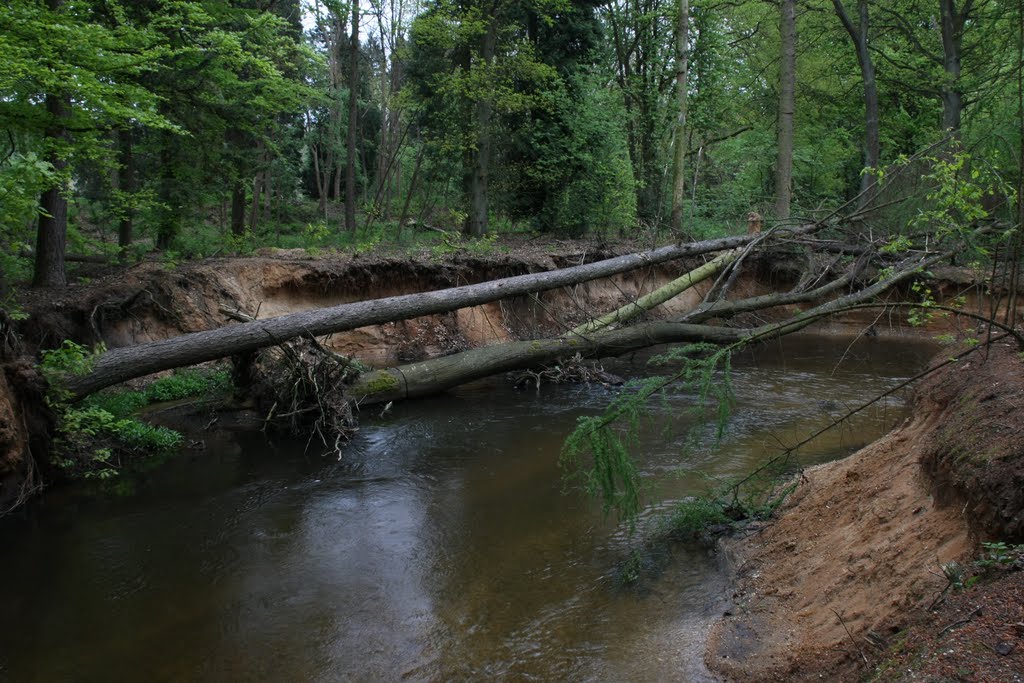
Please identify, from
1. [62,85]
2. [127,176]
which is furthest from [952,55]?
[127,176]

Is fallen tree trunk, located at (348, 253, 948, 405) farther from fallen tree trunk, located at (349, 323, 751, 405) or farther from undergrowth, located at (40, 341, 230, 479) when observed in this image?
undergrowth, located at (40, 341, 230, 479)

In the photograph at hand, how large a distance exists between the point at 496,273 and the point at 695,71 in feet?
40.2

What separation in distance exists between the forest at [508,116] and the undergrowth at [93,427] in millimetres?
1710

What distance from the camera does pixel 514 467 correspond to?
8.20 metres

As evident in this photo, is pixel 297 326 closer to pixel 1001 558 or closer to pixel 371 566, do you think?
pixel 371 566

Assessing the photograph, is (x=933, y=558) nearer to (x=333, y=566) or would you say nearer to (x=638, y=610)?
(x=638, y=610)

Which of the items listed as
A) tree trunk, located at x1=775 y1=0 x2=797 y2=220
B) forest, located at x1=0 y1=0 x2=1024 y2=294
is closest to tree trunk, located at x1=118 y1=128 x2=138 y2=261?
forest, located at x1=0 y1=0 x2=1024 y2=294

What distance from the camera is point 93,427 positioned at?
8.23 metres

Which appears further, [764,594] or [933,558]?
[764,594]

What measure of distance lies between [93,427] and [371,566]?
15.2 ft

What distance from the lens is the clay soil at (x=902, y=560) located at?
8.89 ft

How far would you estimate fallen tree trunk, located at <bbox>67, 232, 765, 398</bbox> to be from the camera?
27.3 feet

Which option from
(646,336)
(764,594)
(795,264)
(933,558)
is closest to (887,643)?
(933,558)

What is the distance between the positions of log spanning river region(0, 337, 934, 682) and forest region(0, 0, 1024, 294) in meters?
3.54
